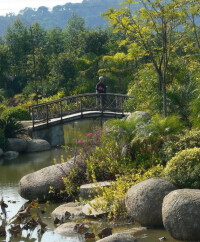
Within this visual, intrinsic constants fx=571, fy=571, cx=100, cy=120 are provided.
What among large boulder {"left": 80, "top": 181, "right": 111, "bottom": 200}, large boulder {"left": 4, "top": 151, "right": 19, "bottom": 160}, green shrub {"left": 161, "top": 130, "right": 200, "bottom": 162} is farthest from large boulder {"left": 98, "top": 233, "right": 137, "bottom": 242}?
large boulder {"left": 4, "top": 151, "right": 19, "bottom": 160}

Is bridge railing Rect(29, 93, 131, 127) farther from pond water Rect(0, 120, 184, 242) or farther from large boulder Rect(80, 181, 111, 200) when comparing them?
large boulder Rect(80, 181, 111, 200)

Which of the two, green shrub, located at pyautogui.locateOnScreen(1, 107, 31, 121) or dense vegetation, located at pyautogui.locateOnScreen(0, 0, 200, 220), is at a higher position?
dense vegetation, located at pyautogui.locateOnScreen(0, 0, 200, 220)

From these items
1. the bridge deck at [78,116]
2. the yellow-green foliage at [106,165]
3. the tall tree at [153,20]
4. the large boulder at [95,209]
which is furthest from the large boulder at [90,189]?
the bridge deck at [78,116]

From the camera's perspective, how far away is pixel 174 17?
14195mm

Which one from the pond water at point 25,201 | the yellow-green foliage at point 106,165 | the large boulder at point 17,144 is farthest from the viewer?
the large boulder at point 17,144

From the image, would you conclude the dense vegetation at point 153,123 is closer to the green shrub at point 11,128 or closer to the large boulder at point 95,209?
the large boulder at point 95,209

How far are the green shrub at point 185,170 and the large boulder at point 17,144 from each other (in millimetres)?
13116

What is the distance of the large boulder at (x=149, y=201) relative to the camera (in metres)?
9.74

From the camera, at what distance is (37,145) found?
23.4 m

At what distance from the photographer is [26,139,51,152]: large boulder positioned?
23.2 meters

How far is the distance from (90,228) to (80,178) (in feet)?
8.69

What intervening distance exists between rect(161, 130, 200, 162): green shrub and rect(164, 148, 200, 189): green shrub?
50.4 inches

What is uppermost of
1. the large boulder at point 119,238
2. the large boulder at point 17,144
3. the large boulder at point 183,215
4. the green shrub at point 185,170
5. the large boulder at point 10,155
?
the green shrub at point 185,170

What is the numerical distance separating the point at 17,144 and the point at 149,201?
13633mm
